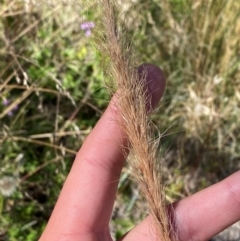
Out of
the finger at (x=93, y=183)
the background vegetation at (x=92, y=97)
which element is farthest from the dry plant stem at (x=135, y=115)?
the background vegetation at (x=92, y=97)

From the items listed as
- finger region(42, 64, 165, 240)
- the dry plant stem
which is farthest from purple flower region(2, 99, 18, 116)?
the dry plant stem

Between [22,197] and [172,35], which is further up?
[172,35]

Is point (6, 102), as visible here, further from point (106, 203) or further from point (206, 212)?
point (206, 212)

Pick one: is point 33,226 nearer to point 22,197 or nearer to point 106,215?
point 22,197

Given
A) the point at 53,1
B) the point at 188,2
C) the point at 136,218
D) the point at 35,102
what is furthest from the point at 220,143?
the point at 53,1

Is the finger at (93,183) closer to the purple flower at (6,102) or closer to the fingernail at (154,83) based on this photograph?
the fingernail at (154,83)

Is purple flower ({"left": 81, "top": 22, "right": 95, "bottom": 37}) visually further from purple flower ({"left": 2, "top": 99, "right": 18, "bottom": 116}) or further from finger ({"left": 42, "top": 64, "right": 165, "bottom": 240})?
purple flower ({"left": 2, "top": 99, "right": 18, "bottom": 116})
